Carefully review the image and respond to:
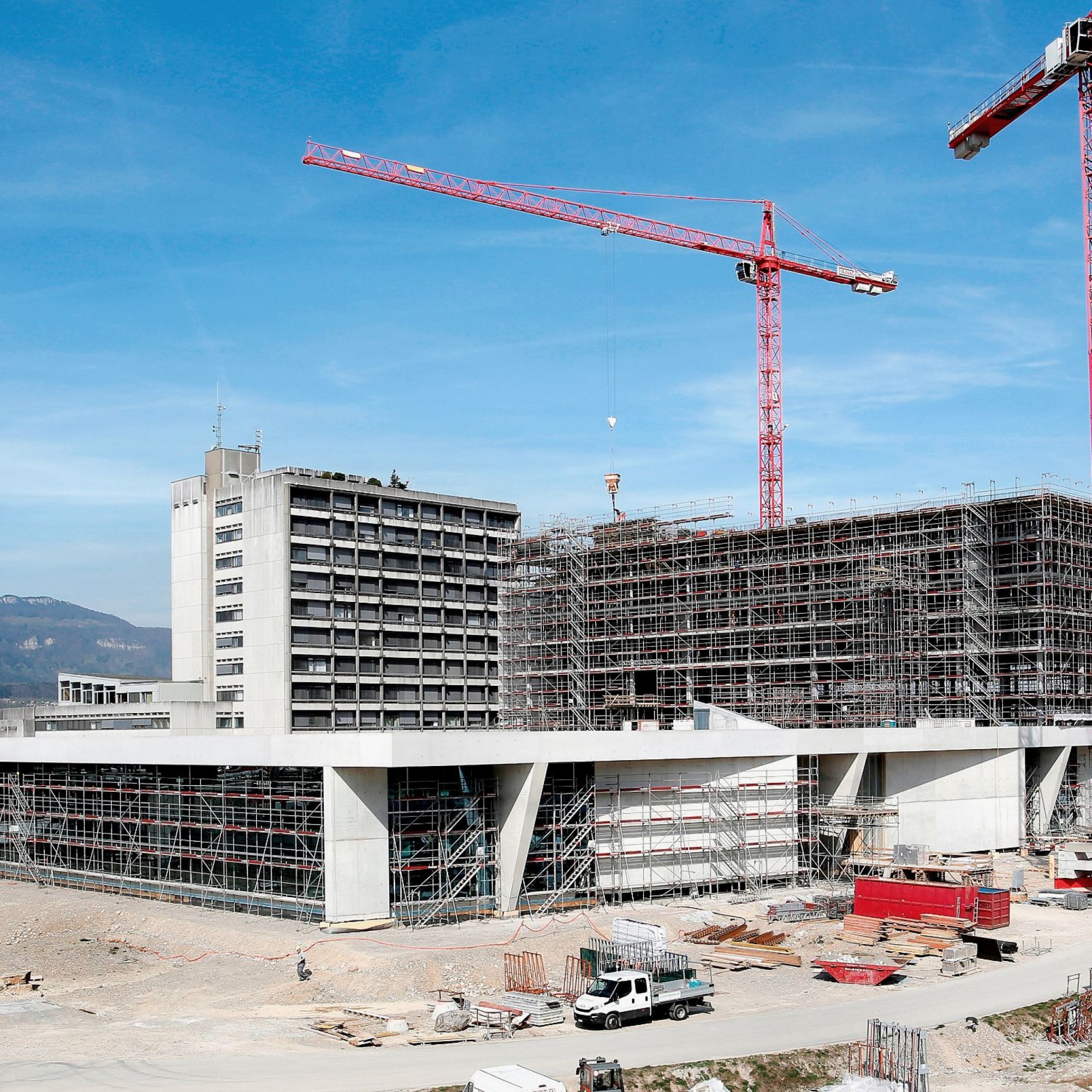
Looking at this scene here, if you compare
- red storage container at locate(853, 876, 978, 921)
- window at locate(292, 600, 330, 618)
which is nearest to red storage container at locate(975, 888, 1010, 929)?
red storage container at locate(853, 876, 978, 921)

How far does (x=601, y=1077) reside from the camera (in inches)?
1227

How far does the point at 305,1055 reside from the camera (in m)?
34.8

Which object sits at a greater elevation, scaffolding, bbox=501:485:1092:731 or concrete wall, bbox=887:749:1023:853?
scaffolding, bbox=501:485:1092:731

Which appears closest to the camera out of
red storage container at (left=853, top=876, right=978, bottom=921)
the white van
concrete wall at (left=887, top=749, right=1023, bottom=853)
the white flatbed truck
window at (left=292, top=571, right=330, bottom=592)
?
the white van

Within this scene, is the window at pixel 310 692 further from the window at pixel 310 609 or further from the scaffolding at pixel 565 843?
the scaffolding at pixel 565 843

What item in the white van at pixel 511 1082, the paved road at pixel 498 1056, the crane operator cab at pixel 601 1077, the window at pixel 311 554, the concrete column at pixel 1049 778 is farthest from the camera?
the window at pixel 311 554

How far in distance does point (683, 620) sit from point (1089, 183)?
35685 millimetres

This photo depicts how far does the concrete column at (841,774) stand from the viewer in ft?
216

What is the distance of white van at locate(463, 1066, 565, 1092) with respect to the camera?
2939 centimetres

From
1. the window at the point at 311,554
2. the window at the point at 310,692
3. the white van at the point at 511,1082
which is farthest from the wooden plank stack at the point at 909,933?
the window at the point at 311,554

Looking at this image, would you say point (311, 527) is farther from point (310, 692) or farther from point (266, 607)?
point (310, 692)

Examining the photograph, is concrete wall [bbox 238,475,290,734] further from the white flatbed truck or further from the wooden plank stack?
the white flatbed truck

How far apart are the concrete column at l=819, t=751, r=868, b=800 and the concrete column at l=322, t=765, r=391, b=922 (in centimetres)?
2383

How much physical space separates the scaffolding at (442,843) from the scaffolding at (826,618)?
848 inches
